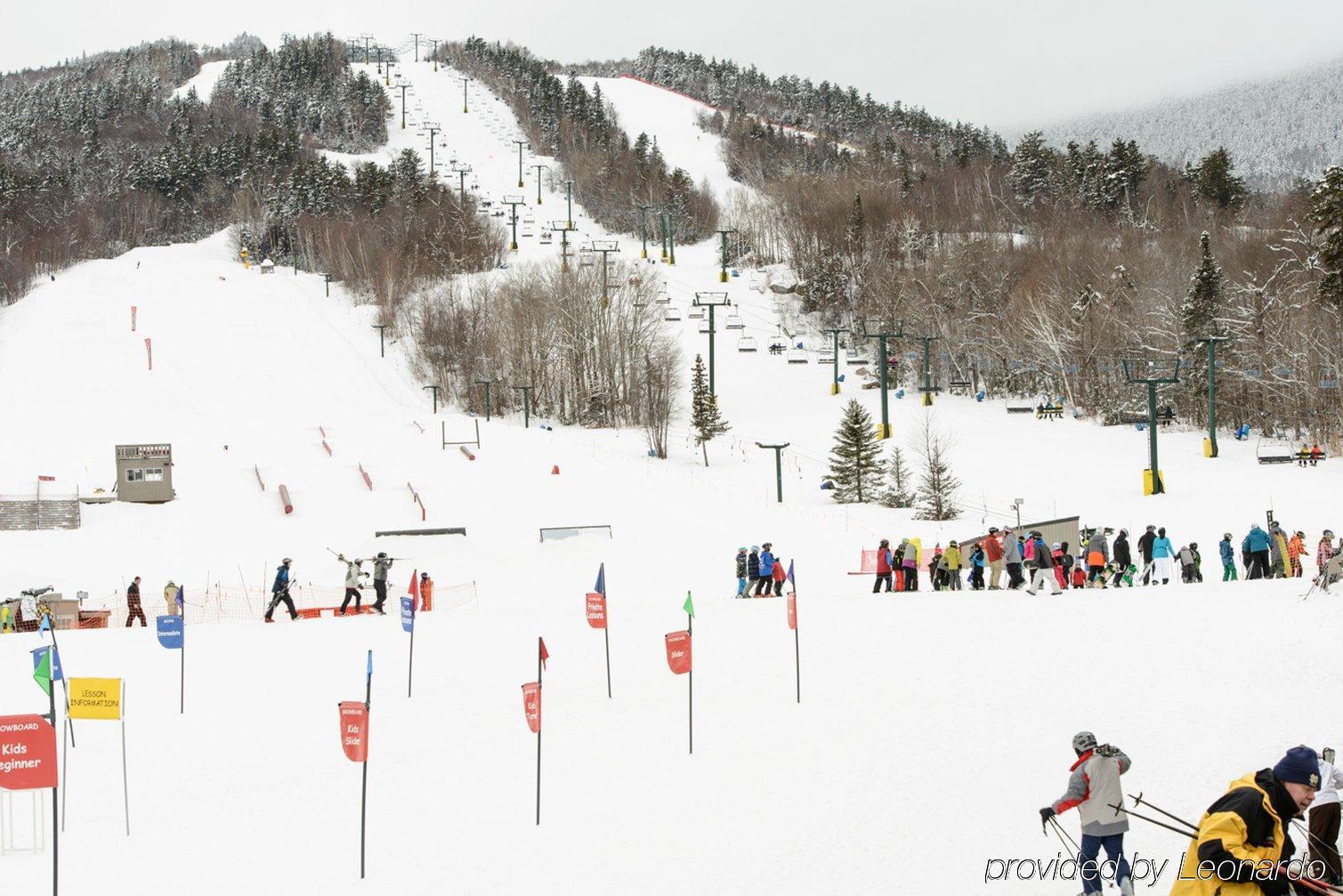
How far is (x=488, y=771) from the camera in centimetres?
1321

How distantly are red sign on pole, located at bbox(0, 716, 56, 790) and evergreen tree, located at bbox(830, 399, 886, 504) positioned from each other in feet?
106

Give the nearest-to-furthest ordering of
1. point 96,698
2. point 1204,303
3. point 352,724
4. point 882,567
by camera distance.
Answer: point 352,724, point 96,698, point 882,567, point 1204,303

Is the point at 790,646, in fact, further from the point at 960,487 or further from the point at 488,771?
the point at 960,487

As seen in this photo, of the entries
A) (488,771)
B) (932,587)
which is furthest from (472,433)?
(488,771)

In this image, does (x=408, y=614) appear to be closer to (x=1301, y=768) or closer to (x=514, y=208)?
(x=1301, y=768)

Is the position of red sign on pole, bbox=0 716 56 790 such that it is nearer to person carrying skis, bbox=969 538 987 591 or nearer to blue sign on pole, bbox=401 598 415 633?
blue sign on pole, bbox=401 598 415 633

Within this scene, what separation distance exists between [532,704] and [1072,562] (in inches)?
567

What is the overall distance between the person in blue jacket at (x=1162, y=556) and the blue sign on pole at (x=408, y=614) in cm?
1250

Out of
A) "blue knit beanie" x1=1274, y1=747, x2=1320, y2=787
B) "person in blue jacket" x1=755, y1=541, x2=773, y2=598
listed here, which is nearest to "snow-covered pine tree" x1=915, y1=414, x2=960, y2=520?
"person in blue jacket" x1=755, y1=541, x2=773, y2=598

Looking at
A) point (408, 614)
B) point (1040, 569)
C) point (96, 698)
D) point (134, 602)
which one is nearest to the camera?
point (96, 698)

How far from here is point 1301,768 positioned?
585 centimetres

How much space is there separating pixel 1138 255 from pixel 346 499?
46803 mm

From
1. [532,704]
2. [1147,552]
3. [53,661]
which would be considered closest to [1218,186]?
[1147,552]

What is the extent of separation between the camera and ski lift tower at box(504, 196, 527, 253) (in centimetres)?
9188
